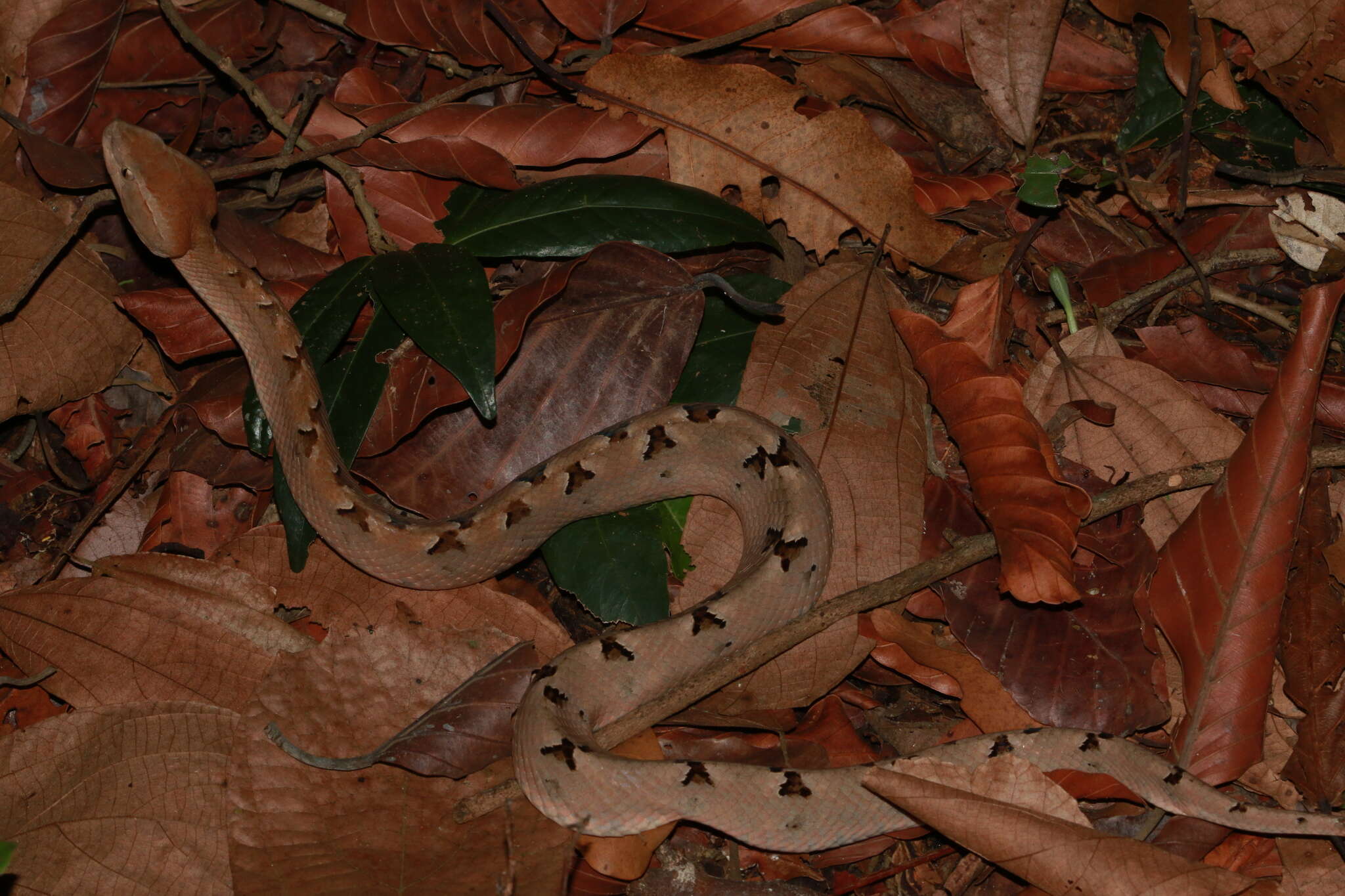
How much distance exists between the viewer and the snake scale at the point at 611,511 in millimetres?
3773

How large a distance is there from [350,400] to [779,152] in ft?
7.33

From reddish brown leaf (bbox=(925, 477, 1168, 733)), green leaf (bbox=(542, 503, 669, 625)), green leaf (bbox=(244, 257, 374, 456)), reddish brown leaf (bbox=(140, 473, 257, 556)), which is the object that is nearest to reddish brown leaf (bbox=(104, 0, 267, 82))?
green leaf (bbox=(244, 257, 374, 456))

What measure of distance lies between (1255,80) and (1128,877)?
12.2ft

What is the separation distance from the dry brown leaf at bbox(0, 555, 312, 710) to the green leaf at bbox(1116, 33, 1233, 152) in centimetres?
451

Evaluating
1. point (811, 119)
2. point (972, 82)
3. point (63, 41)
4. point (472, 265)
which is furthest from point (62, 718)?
point (972, 82)

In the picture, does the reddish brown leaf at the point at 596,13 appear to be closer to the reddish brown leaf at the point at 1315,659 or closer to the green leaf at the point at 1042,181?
the green leaf at the point at 1042,181

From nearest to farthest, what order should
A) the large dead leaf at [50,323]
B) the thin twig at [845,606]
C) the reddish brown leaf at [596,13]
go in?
the thin twig at [845,606] → the large dead leaf at [50,323] → the reddish brown leaf at [596,13]

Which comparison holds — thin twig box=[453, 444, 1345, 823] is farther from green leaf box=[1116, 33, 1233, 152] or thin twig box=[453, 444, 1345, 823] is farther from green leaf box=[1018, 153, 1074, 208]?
green leaf box=[1116, 33, 1233, 152]

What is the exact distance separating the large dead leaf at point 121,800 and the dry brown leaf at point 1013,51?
14.3 ft

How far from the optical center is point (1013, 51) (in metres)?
4.99

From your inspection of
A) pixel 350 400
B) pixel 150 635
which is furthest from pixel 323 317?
pixel 150 635

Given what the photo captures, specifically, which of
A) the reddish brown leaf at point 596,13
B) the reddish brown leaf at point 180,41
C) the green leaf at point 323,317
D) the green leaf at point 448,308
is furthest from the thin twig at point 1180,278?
the reddish brown leaf at point 180,41

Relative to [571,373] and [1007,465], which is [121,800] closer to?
[571,373]

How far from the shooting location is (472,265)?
4355mm
